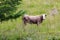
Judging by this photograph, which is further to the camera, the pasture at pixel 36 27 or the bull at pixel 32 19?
the bull at pixel 32 19

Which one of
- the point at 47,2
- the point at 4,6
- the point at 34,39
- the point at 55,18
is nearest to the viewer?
the point at 4,6

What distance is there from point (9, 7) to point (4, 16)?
1.68ft

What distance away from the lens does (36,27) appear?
11945 mm

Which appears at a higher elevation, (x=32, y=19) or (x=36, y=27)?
(x=32, y=19)

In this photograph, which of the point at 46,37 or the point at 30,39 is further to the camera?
the point at 46,37

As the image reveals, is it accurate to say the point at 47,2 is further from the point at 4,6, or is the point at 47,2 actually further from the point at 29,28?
the point at 4,6

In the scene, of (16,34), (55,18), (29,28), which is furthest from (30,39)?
(55,18)

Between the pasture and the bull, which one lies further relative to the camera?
the bull

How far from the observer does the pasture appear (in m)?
9.99

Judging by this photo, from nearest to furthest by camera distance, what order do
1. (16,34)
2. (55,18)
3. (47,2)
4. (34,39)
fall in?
(34,39) < (16,34) < (55,18) < (47,2)

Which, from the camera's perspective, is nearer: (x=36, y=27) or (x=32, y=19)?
(x=36, y=27)

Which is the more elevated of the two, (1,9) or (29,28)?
(1,9)

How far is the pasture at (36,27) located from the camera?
999 centimetres

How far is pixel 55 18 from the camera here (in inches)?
543
